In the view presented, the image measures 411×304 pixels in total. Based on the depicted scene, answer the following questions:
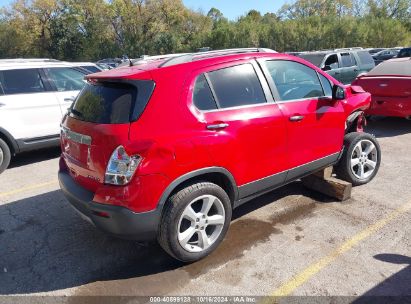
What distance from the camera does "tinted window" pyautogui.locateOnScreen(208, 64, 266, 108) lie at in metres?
3.40

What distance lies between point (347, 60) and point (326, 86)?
28.7ft

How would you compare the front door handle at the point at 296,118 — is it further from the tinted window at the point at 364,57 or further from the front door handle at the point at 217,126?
the tinted window at the point at 364,57

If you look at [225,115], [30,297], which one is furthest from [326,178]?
[30,297]

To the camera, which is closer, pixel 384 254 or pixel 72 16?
pixel 384 254

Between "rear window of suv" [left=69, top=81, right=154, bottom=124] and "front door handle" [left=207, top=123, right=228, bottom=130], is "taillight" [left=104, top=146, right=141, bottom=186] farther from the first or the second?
"front door handle" [left=207, top=123, right=228, bottom=130]

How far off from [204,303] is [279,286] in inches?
24.4

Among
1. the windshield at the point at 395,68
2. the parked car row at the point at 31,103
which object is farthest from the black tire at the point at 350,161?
the parked car row at the point at 31,103

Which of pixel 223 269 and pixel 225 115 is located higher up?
pixel 225 115

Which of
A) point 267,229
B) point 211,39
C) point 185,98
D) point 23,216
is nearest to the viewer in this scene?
point 185,98

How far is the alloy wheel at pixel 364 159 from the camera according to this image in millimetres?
4809

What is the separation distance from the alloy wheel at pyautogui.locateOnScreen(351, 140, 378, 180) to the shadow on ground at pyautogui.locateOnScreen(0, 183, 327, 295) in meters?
0.71

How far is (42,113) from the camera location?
6395 millimetres

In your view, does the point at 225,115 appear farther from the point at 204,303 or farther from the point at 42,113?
the point at 42,113

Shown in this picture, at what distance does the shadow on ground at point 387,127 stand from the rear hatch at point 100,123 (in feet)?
19.2
